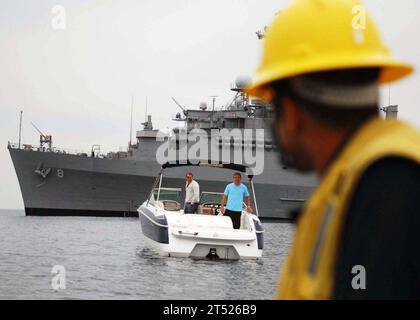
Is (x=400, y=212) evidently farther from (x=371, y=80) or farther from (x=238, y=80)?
(x=238, y=80)

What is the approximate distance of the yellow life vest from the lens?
1320mm

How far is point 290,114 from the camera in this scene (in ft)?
5.17

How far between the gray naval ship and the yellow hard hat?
Answer: 175ft

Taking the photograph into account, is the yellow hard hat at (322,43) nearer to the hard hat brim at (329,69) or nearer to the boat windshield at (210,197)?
the hard hat brim at (329,69)

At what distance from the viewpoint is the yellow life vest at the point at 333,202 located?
1320 millimetres

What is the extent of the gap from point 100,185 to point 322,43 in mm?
56423

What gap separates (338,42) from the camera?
1512 mm
